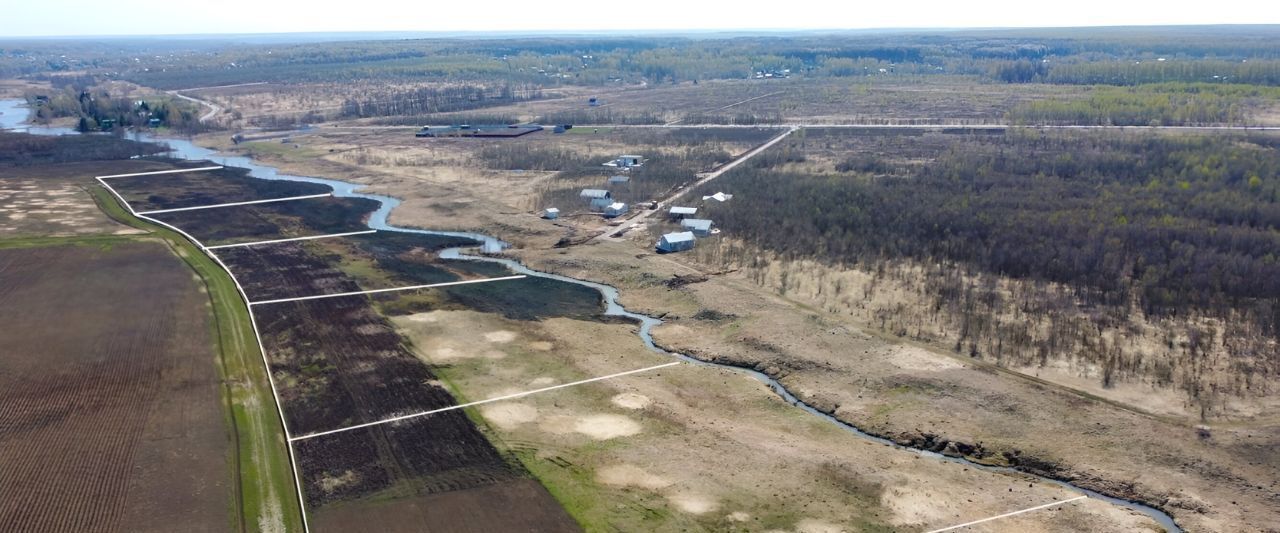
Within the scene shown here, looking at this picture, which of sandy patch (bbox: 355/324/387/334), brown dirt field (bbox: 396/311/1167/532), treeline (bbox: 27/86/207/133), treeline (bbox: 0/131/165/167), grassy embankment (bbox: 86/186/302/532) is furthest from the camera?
treeline (bbox: 27/86/207/133)

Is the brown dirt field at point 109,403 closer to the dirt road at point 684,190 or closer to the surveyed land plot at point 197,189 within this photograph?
the surveyed land plot at point 197,189

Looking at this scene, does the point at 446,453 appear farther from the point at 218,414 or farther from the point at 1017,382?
Answer: the point at 1017,382

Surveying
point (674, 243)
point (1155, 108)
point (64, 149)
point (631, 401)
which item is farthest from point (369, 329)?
point (1155, 108)

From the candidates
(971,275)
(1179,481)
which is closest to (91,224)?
(971,275)

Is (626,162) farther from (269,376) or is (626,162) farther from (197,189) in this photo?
(269,376)

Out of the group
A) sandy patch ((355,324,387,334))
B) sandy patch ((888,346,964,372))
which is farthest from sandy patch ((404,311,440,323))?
sandy patch ((888,346,964,372))

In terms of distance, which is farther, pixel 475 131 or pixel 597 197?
pixel 475 131

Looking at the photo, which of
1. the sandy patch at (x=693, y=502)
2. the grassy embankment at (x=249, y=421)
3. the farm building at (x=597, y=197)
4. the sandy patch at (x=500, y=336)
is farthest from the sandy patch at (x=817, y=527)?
the farm building at (x=597, y=197)

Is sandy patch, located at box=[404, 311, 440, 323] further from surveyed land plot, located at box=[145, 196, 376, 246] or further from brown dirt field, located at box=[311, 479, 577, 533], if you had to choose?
surveyed land plot, located at box=[145, 196, 376, 246]
